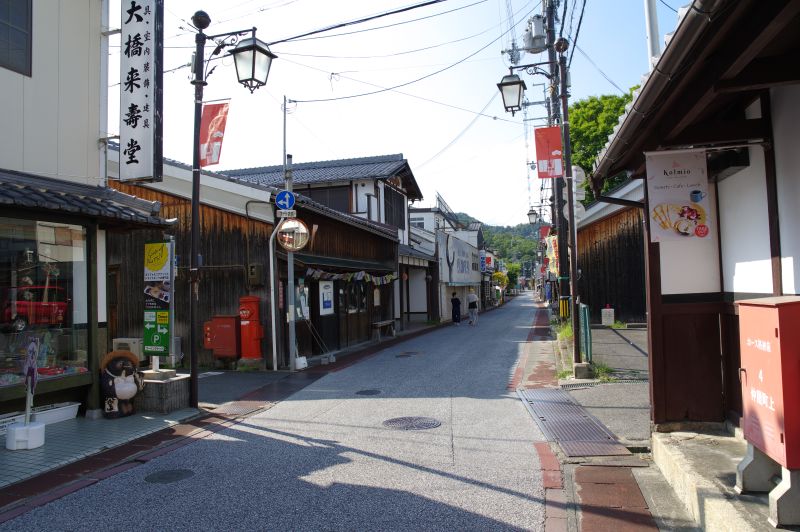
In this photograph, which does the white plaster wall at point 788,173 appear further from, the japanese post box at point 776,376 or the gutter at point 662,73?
the gutter at point 662,73

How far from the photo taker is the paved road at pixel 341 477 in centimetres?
477

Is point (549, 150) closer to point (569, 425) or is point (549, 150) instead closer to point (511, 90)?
point (511, 90)

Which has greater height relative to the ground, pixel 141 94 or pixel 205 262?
pixel 141 94

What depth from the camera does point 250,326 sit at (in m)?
13.9

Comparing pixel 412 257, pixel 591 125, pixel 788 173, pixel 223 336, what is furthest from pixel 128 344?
pixel 591 125

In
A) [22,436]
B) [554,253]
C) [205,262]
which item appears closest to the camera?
[22,436]

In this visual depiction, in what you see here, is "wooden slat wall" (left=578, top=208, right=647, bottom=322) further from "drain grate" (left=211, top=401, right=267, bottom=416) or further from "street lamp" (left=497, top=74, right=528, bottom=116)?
"drain grate" (left=211, top=401, right=267, bottom=416)

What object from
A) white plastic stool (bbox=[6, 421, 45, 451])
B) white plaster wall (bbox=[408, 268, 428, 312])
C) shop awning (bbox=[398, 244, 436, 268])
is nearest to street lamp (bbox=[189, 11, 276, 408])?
white plastic stool (bbox=[6, 421, 45, 451])

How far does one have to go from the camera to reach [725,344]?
233 inches

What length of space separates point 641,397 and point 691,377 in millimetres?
3170

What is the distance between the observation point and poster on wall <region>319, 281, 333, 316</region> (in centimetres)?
1662

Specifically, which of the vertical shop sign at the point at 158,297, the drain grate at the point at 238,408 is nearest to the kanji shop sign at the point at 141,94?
the vertical shop sign at the point at 158,297

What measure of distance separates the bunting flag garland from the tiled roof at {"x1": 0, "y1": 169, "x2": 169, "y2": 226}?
651 centimetres

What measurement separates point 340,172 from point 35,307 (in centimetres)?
1843
